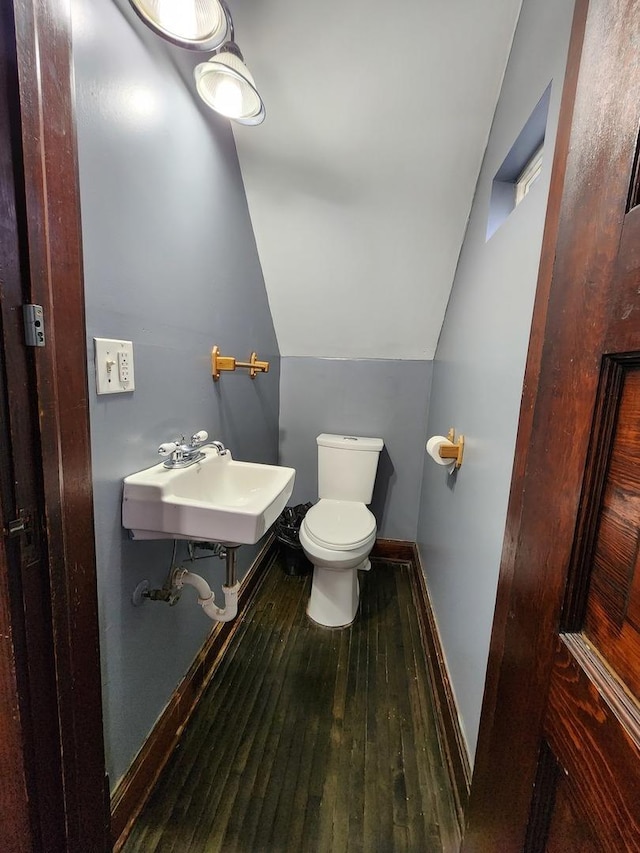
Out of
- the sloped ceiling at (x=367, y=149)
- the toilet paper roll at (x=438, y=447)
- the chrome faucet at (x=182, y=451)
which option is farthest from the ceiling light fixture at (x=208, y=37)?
the toilet paper roll at (x=438, y=447)

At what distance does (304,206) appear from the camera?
1536 mm

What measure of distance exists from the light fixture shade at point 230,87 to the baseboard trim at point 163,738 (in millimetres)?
1883

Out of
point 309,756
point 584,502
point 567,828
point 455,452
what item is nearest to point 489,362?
point 455,452

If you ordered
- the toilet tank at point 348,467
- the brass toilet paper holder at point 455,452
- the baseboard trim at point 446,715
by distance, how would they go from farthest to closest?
the toilet tank at point 348,467 < the brass toilet paper holder at point 455,452 < the baseboard trim at point 446,715

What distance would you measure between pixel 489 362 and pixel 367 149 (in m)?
0.99

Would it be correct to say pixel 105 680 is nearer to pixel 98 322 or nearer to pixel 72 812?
pixel 72 812

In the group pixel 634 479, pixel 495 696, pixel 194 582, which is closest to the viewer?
pixel 634 479

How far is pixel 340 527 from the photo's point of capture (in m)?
1.72

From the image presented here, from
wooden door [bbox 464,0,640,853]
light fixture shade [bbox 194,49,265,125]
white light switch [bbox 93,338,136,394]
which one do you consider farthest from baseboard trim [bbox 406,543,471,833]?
light fixture shade [bbox 194,49,265,125]

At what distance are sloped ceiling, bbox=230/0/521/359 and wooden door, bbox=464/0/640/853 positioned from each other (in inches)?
33.9

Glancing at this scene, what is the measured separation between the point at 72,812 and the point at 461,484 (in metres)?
1.34


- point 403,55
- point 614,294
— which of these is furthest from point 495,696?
point 403,55

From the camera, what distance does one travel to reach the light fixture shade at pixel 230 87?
A: 922 millimetres

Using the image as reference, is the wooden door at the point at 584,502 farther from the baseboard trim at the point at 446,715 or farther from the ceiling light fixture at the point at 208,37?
the ceiling light fixture at the point at 208,37
